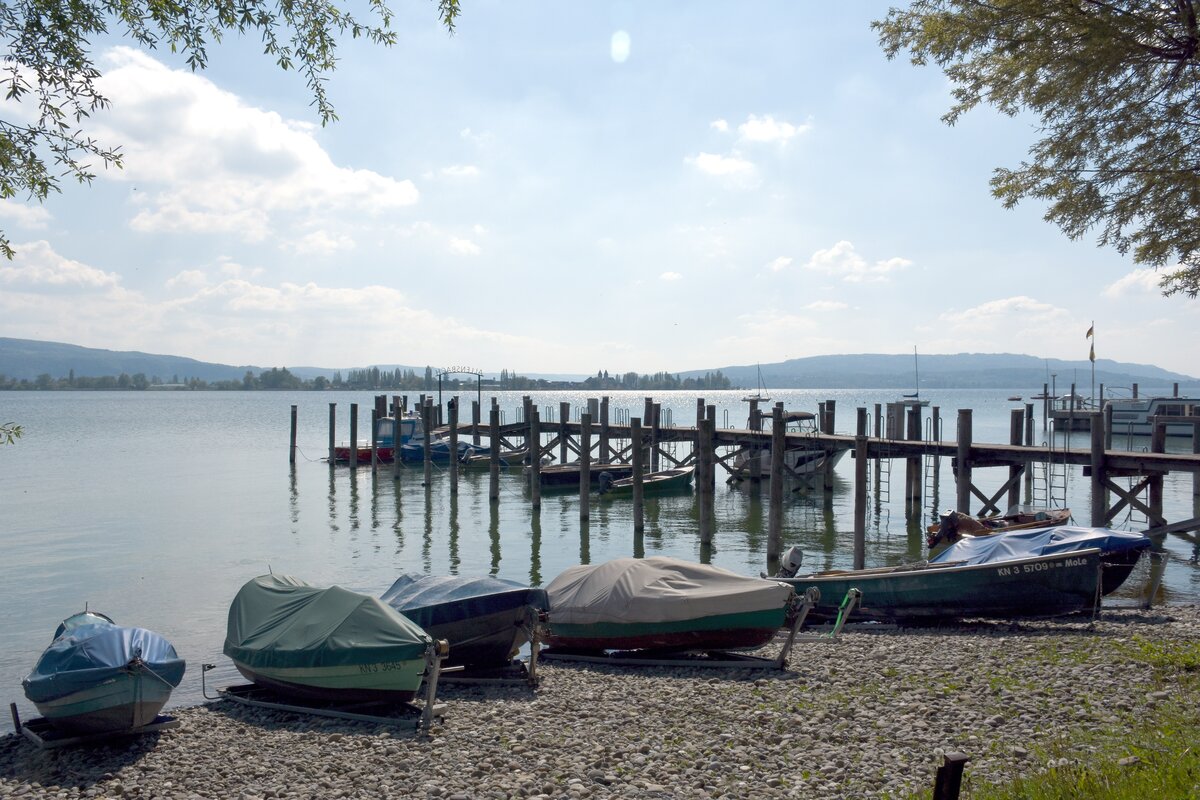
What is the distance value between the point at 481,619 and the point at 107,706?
4509 mm

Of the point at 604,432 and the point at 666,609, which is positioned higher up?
the point at 604,432

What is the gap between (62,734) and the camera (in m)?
10.5

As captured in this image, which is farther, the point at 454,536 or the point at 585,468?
the point at 585,468

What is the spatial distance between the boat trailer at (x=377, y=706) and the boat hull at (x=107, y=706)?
1826 mm

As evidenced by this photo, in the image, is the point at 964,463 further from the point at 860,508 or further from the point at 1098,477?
the point at 860,508

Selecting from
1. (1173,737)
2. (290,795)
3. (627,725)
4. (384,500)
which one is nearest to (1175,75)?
(1173,737)

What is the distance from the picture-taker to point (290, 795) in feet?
27.7

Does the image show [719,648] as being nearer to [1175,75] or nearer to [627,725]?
[627,725]

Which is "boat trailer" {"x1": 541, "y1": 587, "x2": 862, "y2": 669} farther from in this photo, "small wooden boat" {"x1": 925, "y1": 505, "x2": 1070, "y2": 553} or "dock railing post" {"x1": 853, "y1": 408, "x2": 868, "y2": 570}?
"dock railing post" {"x1": 853, "y1": 408, "x2": 868, "y2": 570}

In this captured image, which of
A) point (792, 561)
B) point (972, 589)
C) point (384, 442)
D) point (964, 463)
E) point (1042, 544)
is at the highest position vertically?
point (964, 463)

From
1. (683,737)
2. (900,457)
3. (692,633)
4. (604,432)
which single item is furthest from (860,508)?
(604,432)

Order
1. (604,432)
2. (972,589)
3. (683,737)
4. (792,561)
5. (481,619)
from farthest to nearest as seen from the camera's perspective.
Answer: (604,432), (792,561), (972,589), (481,619), (683,737)

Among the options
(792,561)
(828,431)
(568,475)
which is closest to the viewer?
(792,561)

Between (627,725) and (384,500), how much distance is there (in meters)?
28.5
